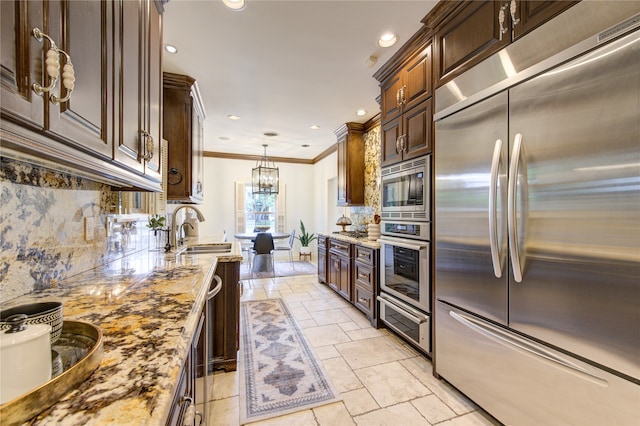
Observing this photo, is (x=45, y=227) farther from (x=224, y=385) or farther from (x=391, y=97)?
(x=391, y=97)

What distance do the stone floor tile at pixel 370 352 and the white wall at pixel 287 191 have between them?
12.9 ft

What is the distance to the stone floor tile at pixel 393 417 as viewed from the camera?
161 centimetres

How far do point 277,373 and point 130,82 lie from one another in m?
2.08

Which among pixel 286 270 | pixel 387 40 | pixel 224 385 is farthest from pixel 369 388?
pixel 286 270

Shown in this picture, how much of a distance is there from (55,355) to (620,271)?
1786 mm

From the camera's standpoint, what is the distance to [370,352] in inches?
95.7

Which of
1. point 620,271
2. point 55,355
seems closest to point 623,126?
point 620,271

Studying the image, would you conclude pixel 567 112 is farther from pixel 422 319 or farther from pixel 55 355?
pixel 55 355

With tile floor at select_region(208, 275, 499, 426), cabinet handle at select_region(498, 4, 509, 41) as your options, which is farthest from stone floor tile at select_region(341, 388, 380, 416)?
cabinet handle at select_region(498, 4, 509, 41)

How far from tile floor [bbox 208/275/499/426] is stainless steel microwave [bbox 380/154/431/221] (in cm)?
119

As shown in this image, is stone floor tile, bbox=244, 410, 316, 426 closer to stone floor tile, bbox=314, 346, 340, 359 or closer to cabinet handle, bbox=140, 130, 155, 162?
stone floor tile, bbox=314, 346, 340, 359

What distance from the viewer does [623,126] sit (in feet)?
3.39

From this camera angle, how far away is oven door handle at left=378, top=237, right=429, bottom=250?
2.14 m

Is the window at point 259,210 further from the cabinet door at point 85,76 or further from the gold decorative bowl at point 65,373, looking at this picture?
the gold decorative bowl at point 65,373
